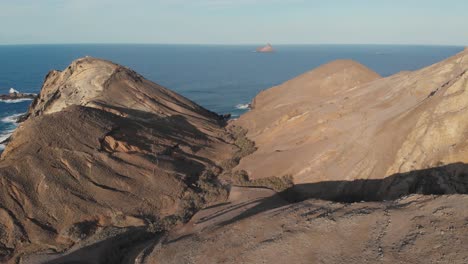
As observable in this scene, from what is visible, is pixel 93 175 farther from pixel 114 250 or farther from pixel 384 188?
pixel 384 188

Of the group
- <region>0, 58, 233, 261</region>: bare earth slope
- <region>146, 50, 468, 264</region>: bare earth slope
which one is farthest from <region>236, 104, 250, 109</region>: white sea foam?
<region>0, 58, 233, 261</region>: bare earth slope

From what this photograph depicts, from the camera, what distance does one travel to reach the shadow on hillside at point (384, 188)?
64.4ft

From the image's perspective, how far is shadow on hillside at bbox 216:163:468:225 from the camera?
19641mm

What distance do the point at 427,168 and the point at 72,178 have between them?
21.1 meters

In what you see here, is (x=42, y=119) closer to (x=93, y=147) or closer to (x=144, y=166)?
(x=93, y=147)

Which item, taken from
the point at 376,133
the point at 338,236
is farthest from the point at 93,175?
the point at 376,133

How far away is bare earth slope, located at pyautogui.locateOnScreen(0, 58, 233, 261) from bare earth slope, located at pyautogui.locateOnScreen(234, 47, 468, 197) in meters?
5.36

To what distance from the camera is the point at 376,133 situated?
25.6 m

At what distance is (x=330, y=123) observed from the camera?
101 feet

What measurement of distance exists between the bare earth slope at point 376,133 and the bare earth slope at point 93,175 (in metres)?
5.36

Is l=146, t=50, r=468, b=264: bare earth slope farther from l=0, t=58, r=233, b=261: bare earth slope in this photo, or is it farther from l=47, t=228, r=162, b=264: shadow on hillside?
l=0, t=58, r=233, b=261: bare earth slope

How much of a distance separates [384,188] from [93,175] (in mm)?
18140

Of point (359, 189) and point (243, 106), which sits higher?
point (359, 189)

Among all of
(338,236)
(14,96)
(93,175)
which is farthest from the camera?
(14,96)
